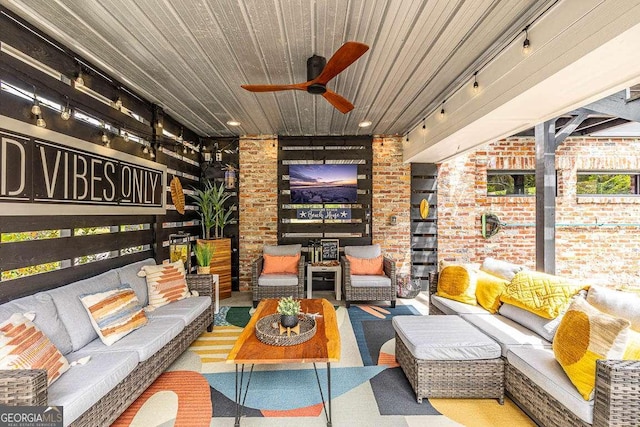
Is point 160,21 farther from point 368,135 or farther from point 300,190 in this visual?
point 368,135

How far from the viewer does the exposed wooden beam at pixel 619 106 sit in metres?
3.00

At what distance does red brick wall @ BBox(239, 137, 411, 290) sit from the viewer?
17.5 feet

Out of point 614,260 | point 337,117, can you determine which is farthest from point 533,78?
point 614,260

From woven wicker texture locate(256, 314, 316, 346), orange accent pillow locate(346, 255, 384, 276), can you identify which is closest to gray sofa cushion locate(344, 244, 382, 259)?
orange accent pillow locate(346, 255, 384, 276)

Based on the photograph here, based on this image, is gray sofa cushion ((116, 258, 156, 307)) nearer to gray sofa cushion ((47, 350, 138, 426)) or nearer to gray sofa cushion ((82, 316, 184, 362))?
gray sofa cushion ((82, 316, 184, 362))

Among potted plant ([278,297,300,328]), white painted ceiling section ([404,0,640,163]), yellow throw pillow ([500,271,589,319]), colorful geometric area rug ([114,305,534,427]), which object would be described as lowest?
colorful geometric area rug ([114,305,534,427])

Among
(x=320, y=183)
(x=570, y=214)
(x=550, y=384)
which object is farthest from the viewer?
(x=320, y=183)

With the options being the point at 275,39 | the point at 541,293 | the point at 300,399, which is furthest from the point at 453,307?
the point at 275,39

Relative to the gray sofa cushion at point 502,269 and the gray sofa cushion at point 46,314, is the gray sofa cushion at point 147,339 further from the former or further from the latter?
the gray sofa cushion at point 502,269

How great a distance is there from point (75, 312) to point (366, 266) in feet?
11.8

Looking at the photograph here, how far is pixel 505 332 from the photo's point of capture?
7.97 feet

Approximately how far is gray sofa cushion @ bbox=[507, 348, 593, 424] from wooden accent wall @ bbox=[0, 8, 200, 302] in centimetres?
359

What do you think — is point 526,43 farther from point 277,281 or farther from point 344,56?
point 277,281

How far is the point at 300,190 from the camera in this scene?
532 cm
